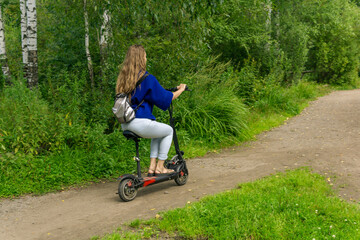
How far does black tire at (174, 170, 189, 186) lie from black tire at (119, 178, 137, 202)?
863 millimetres

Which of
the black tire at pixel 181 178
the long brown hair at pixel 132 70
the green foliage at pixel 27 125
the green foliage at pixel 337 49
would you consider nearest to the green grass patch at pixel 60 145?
the green foliage at pixel 27 125

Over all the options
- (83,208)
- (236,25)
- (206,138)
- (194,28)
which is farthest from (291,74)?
(83,208)

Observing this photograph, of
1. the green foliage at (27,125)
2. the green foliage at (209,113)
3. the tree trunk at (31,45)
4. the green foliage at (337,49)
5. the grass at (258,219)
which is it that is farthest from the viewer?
the green foliage at (337,49)

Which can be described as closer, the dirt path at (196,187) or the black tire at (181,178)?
the dirt path at (196,187)

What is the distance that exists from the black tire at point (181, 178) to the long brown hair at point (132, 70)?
1604 mm

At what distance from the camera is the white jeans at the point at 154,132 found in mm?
5249

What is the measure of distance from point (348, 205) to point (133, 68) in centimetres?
329

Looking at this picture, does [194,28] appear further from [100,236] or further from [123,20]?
[100,236]

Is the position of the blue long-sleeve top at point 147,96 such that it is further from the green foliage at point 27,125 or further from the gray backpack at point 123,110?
the green foliage at point 27,125

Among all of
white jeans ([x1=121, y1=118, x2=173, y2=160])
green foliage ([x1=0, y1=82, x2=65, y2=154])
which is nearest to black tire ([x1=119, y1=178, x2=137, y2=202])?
white jeans ([x1=121, y1=118, x2=173, y2=160])

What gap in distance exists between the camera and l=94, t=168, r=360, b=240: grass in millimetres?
4195

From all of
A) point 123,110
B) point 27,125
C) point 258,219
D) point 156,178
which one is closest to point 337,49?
point 156,178

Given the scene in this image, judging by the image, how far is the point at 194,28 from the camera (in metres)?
7.30

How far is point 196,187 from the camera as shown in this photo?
19.8 ft
